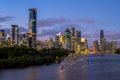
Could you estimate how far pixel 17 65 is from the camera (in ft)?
440

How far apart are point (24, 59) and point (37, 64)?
10.5 meters

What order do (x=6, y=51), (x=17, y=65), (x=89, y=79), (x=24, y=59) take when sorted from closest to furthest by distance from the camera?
1. (x=89, y=79)
2. (x=17, y=65)
3. (x=24, y=59)
4. (x=6, y=51)

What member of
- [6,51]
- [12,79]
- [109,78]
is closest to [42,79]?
[12,79]

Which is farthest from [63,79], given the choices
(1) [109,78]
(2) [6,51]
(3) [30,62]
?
(2) [6,51]

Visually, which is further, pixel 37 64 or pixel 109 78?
pixel 37 64

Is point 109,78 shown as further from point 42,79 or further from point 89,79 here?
point 42,79

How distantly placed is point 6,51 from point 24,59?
16702 millimetres

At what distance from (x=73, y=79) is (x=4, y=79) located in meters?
17.7

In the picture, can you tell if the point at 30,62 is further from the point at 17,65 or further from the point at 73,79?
the point at 73,79

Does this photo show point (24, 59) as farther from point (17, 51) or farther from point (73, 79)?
point (73, 79)

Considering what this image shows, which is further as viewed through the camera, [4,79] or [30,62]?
[30,62]

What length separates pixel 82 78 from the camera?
89750 millimetres

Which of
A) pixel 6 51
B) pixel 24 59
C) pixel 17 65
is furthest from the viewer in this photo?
pixel 6 51

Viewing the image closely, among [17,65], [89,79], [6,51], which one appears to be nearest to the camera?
[89,79]
